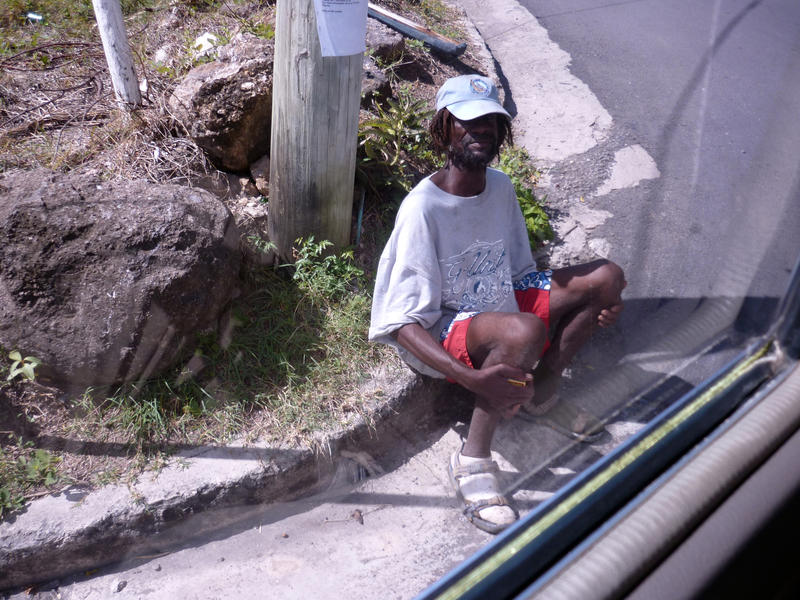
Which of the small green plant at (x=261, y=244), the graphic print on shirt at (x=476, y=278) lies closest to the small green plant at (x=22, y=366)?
the small green plant at (x=261, y=244)

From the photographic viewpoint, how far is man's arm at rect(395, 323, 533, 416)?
6.95 feet

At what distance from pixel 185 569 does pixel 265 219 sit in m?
1.82

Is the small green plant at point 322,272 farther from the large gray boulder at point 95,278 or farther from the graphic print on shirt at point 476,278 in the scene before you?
the graphic print on shirt at point 476,278

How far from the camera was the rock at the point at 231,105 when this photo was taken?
309 centimetres

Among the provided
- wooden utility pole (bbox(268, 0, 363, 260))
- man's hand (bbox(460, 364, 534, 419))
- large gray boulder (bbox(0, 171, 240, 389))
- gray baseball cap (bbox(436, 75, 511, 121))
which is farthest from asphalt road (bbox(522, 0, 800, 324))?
large gray boulder (bbox(0, 171, 240, 389))

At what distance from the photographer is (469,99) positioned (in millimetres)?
2242

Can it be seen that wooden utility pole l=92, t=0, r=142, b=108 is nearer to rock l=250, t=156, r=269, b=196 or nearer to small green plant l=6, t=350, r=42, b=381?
rock l=250, t=156, r=269, b=196

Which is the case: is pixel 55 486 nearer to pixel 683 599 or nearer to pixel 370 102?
pixel 683 599

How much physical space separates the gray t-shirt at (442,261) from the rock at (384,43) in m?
2.34

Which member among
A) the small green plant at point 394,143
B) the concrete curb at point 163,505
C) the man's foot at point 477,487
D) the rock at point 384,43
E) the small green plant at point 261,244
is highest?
the rock at point 384,43

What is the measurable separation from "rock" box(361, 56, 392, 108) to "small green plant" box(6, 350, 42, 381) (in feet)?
7.64

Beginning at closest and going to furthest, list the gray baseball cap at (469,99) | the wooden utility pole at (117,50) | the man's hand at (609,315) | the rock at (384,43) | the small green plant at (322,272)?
the gray baseball cap at (469,99) < the man's hand at (609,315) < the small green plant at (322,272) < the wooden utility pole at (117,50) < the rock at (384,43)

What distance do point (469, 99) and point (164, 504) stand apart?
185 cm

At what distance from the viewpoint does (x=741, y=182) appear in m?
2.27
